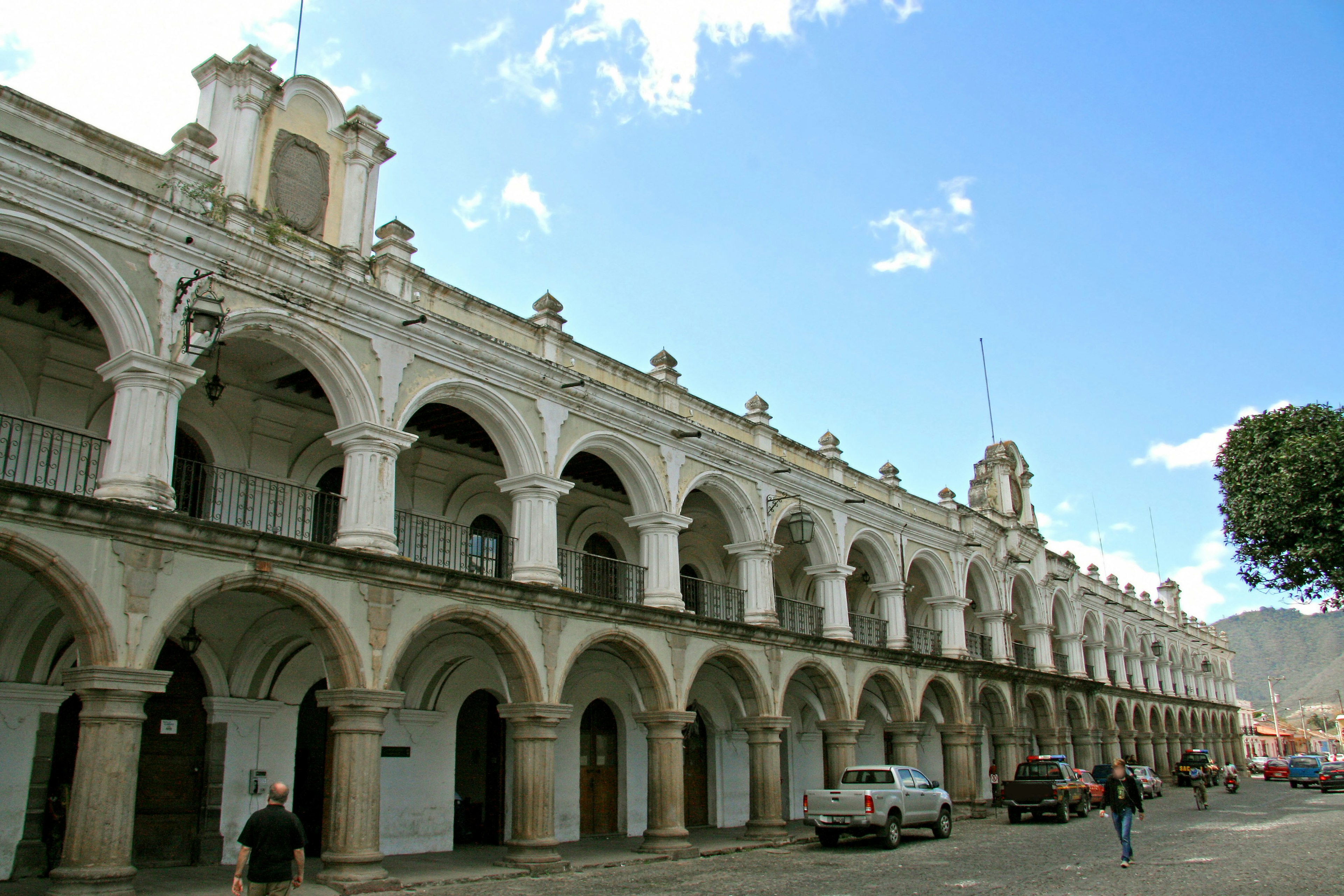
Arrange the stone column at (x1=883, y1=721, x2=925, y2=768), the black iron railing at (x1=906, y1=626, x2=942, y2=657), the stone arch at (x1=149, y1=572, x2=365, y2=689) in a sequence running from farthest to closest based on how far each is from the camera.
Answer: the black iron railing at (x1=906, y1=626, x2=942, y2=657)
the stone column at (x1=883, y1=721, x2=925, y2=768)
the stone arch at (x1=149, y1=572, x2=365, y2=689)

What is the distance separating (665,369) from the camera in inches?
754

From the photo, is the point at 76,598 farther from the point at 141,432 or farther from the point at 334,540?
the point at 334,540

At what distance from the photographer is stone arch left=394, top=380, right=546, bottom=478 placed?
15141 millimetres

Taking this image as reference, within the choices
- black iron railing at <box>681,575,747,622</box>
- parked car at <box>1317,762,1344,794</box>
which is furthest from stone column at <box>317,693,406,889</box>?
parked car at <box>1317,762,1344,794</box>

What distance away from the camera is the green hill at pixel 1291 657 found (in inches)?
6491

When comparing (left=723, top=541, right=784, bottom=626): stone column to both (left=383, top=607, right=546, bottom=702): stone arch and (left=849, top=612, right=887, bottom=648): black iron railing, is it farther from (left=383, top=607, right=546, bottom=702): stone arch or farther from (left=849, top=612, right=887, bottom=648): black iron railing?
(left=383, top=607, right=546, bottom=702): stone arch

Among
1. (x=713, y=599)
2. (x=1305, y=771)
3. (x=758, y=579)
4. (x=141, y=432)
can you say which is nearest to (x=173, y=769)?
(x=141, y=432)

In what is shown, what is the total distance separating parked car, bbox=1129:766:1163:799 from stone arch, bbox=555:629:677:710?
62.2 feet

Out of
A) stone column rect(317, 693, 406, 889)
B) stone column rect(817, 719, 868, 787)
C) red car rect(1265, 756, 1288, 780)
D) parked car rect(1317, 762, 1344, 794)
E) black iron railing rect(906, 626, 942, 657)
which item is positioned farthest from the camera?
red car rect(1265, 756, 1288, 780)

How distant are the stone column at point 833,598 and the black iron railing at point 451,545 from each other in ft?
23.6

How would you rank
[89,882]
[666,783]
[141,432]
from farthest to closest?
[666,783] → [141,432] → [89,882]

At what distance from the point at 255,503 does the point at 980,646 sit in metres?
20.2

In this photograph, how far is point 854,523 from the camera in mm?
23312

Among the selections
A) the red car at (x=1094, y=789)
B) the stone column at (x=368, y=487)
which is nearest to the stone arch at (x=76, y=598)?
the stone column at (x=368, y=487)
